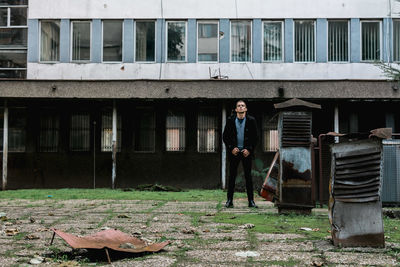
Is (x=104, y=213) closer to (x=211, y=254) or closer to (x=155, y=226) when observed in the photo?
(x=155, y=226)

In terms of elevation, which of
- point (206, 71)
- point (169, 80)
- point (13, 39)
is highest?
point (13, 39)

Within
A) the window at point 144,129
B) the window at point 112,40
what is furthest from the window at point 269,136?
the window at point 112,40

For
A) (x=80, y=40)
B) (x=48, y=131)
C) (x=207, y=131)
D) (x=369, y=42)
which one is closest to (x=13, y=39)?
(x=80, y=40)

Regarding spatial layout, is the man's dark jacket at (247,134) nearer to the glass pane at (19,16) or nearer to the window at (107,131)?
the window at (107,131)

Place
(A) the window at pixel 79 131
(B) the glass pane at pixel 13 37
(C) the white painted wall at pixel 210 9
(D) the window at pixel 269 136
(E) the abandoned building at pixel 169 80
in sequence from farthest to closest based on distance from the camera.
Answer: (B) the glass pane at pixel 13 37 → (C) the white painted wall at pixel 210 9 → (A) the window at pixel 79 131 → (D) the window at pixel 269 136 → (E) the abandoned building at pixel 169 80

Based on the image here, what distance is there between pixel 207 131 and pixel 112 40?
4.82 m

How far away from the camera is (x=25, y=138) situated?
19.2 m

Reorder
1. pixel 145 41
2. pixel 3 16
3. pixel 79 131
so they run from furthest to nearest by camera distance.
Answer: pixel 3 16 < pixel 145 41 < pixel 79 131

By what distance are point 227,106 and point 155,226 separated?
38.9 ft

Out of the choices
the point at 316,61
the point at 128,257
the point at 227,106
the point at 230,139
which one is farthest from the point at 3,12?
the point at 128,257

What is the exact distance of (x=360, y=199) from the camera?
5.38m

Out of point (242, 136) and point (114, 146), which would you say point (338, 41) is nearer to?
point (114, 146)

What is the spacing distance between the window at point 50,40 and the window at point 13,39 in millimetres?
615

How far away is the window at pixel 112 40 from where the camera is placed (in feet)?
66.5
